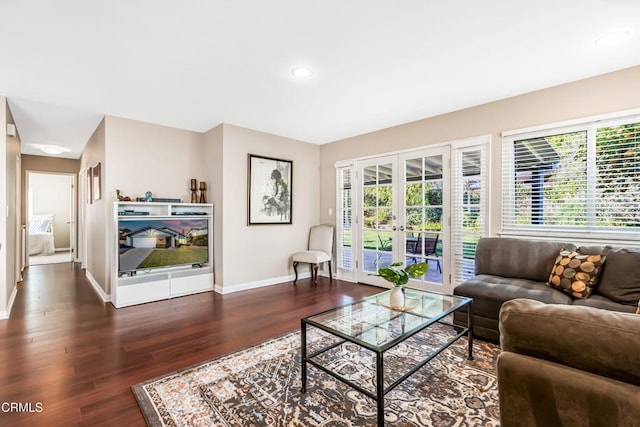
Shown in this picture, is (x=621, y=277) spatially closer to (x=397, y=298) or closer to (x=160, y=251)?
(x=397, y=298)

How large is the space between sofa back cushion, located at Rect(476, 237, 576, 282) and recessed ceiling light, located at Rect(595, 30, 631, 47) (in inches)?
66.7

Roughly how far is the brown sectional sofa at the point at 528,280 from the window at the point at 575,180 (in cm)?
37

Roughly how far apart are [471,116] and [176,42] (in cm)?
328

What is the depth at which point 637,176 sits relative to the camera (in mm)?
2689

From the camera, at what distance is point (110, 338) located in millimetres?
2758

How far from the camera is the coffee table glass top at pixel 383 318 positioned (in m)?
1.77

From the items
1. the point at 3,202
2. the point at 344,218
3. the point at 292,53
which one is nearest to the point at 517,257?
the point at 344,218

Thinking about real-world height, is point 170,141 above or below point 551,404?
above

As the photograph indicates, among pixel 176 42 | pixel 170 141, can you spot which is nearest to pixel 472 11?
pixel 176 42

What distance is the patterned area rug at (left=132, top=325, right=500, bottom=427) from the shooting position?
1.66 m

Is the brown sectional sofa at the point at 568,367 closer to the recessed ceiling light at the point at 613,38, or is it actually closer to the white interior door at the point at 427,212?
the recessed ceiling light at the point at 613,38

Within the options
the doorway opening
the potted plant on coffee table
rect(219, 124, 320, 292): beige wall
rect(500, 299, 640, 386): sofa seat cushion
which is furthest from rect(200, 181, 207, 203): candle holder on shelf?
the doorway opening

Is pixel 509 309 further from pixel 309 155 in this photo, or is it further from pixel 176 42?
pixel 309 155

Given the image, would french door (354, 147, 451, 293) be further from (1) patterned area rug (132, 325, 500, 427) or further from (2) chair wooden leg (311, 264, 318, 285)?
(1) patterned area rug (132, 325, 500, 427)
